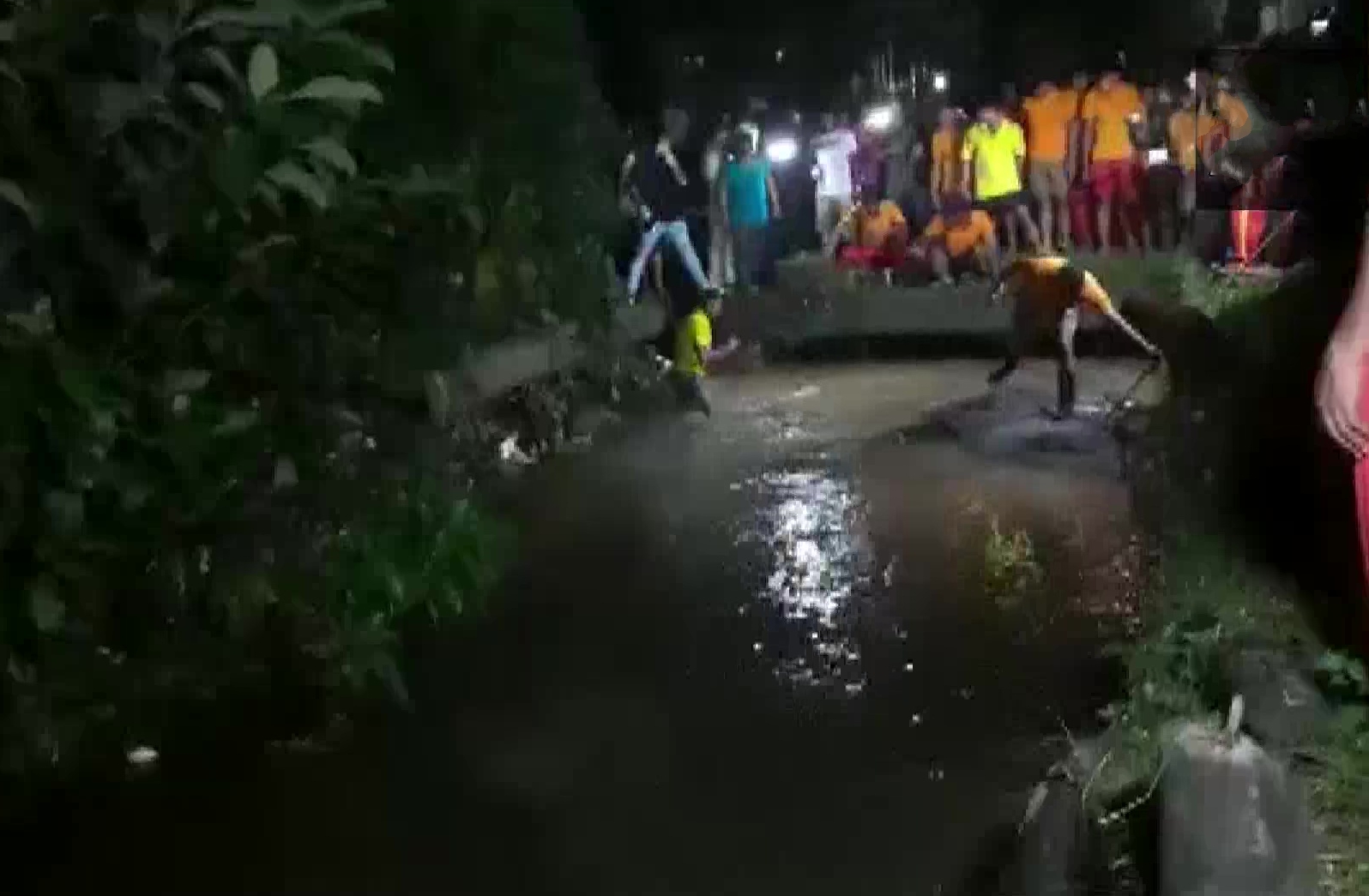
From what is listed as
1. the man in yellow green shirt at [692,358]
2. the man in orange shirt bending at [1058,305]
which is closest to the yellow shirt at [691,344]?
the man in yellow green shirt at [692,358]

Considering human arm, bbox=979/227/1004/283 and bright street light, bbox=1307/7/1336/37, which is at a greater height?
bright street light, bbox=1307/7/1336/37

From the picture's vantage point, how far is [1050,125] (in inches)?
733

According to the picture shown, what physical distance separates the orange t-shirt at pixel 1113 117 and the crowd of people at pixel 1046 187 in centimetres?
1

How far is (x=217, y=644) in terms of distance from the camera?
19.6 ft

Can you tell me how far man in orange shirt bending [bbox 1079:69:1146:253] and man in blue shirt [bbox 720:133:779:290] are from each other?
11.1ft

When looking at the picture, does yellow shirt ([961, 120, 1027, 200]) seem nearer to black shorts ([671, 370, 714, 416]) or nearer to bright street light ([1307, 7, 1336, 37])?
black shorts ([671, 370, 714, 416])

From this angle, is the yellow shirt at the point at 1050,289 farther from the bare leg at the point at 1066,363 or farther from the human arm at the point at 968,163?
the human arm at the point at 968,163

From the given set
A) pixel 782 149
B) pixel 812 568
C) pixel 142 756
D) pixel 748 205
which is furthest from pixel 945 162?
pixel 142 756

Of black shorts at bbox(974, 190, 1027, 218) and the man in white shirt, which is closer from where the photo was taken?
black shorts at bbox(974, 190, 1027, 218)

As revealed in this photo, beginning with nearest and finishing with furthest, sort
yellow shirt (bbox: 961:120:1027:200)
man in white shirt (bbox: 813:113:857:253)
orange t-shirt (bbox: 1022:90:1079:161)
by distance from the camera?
orange t-shirt (bbox: 1022:90:1079:161), yellow shirt (bbox: 961:120:1027:200), man in white shirt (bbox: 813:113:857:253)

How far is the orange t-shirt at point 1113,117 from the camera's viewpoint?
59.8ft

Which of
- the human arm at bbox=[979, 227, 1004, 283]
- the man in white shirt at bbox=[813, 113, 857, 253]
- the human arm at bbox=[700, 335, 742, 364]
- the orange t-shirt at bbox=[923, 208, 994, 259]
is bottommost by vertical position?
the human arm at bbox=[700, 335, 742, 364]

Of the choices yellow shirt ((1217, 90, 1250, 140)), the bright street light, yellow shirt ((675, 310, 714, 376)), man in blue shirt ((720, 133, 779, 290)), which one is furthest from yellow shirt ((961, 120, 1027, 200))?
the bright street light

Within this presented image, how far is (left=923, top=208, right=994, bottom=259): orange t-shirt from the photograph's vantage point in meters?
18.3
